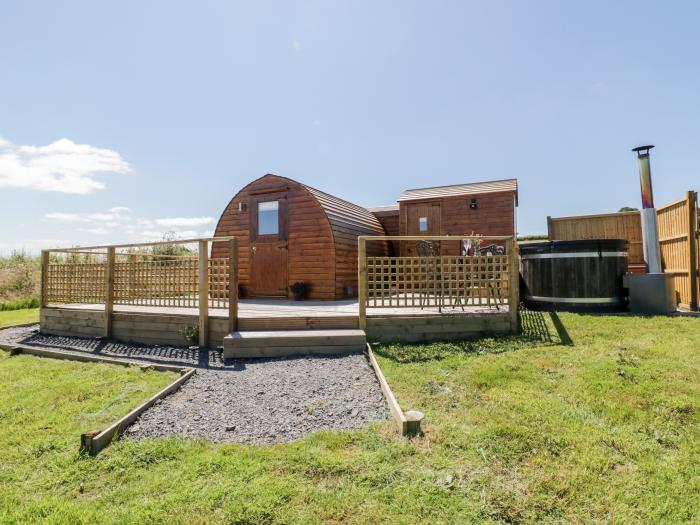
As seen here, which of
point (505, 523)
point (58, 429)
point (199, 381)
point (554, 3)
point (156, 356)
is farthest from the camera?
point (554, 3)

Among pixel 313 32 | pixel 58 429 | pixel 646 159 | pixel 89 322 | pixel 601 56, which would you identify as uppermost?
pixel 313 32

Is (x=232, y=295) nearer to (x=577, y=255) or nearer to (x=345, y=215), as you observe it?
(x=345, y=215)

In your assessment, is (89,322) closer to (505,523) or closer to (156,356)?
(156,356)

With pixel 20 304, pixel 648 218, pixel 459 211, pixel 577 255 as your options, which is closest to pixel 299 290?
pixel 459 211

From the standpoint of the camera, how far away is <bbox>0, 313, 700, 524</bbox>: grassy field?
5.93 feet

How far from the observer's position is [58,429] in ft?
9.62

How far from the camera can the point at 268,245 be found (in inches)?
344

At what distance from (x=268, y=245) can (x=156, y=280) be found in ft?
9.19

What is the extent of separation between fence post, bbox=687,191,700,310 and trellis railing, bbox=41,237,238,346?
8757 mm

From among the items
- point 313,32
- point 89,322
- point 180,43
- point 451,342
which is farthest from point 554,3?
point 89,322

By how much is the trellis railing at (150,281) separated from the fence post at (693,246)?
876 cm

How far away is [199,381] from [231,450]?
1.85 meters

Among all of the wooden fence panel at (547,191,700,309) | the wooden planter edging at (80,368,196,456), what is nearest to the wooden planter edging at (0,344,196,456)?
the wooden planter edging at (80,368,196,456)

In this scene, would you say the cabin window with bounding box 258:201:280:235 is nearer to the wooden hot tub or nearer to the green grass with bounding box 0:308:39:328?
the green grass with bounding box 0:308:39:328
